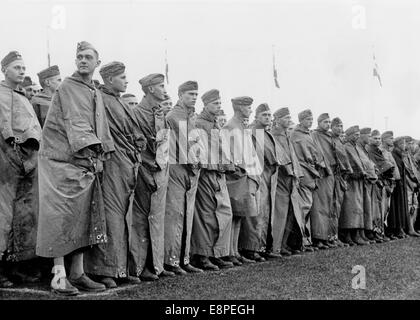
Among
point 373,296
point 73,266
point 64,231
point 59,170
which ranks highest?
point 59,170

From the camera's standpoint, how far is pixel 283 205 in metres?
10.3

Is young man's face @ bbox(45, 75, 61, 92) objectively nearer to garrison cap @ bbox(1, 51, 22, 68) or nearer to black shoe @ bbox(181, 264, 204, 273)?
garrison cap @ bbox(1, 51, 22, 68)

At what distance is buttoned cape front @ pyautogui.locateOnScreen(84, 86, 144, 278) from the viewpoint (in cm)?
657

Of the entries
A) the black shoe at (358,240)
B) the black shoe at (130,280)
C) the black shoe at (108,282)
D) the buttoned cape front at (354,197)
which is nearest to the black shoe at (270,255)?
the buttoned cape front at (354,197)

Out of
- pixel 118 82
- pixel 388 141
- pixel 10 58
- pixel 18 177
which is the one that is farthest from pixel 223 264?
pixel 388 141

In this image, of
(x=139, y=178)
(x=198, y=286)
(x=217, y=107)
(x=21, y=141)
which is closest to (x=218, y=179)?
(x=217, y=107)

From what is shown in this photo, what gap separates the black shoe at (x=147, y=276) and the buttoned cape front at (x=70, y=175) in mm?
1245

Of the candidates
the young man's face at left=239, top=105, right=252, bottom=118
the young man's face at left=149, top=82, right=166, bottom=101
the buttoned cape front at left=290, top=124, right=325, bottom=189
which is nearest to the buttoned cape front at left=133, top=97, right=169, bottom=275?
the young man's face at left=149, top=82, right=166, bottom=101

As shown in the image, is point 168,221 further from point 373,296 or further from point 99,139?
point 373,296

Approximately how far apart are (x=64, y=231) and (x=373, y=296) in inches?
129

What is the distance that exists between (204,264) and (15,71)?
3.64m

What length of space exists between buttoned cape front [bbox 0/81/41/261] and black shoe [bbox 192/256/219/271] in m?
2.54

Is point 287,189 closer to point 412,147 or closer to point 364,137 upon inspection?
point 364,137

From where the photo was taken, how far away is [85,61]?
253 inches
